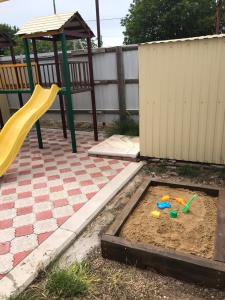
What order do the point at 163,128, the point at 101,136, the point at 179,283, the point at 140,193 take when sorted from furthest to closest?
the point at 101,136 < the point at 163,128 < the point at 140,193 < the point at 179,283

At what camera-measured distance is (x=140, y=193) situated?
3.62 meters

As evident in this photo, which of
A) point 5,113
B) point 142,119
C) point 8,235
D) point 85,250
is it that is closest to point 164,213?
point 85,250

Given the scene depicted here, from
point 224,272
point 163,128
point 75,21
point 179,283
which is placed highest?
point 75,21

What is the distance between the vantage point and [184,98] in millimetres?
4707

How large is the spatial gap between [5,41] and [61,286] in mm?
7156

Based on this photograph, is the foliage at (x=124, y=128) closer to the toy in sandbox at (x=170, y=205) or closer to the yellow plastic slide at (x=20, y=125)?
the yellow plastic slide at (x=20, y=125)

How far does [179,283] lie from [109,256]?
731 mm

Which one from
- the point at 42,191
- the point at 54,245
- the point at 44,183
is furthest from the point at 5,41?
the point at 54,245

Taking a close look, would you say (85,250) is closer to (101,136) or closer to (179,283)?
(179,283)

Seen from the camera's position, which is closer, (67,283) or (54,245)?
(67,283)

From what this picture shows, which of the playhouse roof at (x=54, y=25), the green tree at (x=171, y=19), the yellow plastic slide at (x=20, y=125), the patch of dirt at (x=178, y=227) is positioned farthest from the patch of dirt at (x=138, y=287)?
the green tree at (x=171, y=19)

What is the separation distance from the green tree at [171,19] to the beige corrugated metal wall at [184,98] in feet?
61.2

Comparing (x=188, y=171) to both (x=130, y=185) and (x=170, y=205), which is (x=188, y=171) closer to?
(x=130, y=185)

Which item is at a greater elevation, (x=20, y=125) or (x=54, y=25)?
(x=54, y=25)
